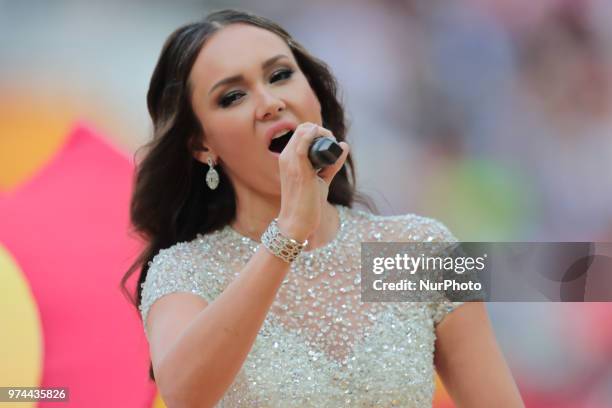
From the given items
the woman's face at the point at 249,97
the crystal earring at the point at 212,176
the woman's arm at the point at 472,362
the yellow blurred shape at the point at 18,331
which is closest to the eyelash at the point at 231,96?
the woman's face at the point at 249,97

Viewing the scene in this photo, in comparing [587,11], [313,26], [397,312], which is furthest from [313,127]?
[587,11]

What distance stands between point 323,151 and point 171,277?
426 mm

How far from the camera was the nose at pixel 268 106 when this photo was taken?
1276 mm

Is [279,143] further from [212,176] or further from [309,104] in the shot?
[212,176]

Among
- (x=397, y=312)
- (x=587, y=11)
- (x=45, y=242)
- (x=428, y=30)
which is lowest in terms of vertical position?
(x=45, y=242)

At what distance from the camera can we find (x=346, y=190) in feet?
5.01

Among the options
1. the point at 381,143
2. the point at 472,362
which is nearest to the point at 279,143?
the point at 472,362

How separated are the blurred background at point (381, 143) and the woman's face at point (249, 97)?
37 centimetres

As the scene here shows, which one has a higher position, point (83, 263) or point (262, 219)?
point (262, 219)

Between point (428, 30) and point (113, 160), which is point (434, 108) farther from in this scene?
point (113, 160)

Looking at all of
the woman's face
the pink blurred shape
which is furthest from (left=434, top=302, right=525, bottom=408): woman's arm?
the pink blurred shape

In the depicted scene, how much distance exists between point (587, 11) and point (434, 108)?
35cm

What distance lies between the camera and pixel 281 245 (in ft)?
3.46

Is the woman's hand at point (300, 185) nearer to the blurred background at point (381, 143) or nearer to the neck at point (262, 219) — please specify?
the neck at point (262, 219)
